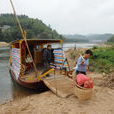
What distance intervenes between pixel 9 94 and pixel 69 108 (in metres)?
4.83

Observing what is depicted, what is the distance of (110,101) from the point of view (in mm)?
4945

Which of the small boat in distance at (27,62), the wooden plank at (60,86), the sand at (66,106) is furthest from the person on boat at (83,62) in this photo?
the small boat in distance at (27,62)

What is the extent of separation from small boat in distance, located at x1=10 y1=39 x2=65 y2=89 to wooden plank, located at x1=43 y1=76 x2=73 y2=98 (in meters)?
0.50

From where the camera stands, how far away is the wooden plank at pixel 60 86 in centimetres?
541

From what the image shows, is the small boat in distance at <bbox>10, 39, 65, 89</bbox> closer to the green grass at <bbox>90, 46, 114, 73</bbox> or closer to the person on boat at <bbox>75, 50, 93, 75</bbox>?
the person on boat at <bbox>75, 50, 93, 75</bbox>

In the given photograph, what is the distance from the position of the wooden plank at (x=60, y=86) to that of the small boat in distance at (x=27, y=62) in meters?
0.50

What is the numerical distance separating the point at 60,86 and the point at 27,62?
13.8 feet

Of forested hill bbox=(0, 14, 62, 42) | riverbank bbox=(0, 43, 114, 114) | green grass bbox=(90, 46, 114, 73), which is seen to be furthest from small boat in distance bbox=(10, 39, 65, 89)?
forested hill bbox=(0, 14, 62, 42)

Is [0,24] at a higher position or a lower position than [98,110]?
higher

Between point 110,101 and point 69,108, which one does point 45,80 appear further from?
point 110,101

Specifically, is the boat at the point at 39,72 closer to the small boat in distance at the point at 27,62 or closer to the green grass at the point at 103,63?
the small boat in distance at the point at 27,62

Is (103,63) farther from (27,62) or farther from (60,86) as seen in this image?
(60,86)

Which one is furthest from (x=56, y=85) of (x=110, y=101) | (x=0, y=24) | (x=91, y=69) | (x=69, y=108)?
(x=0, y=24)

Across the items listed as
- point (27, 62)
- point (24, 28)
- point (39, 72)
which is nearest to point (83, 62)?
point (39, 72)
